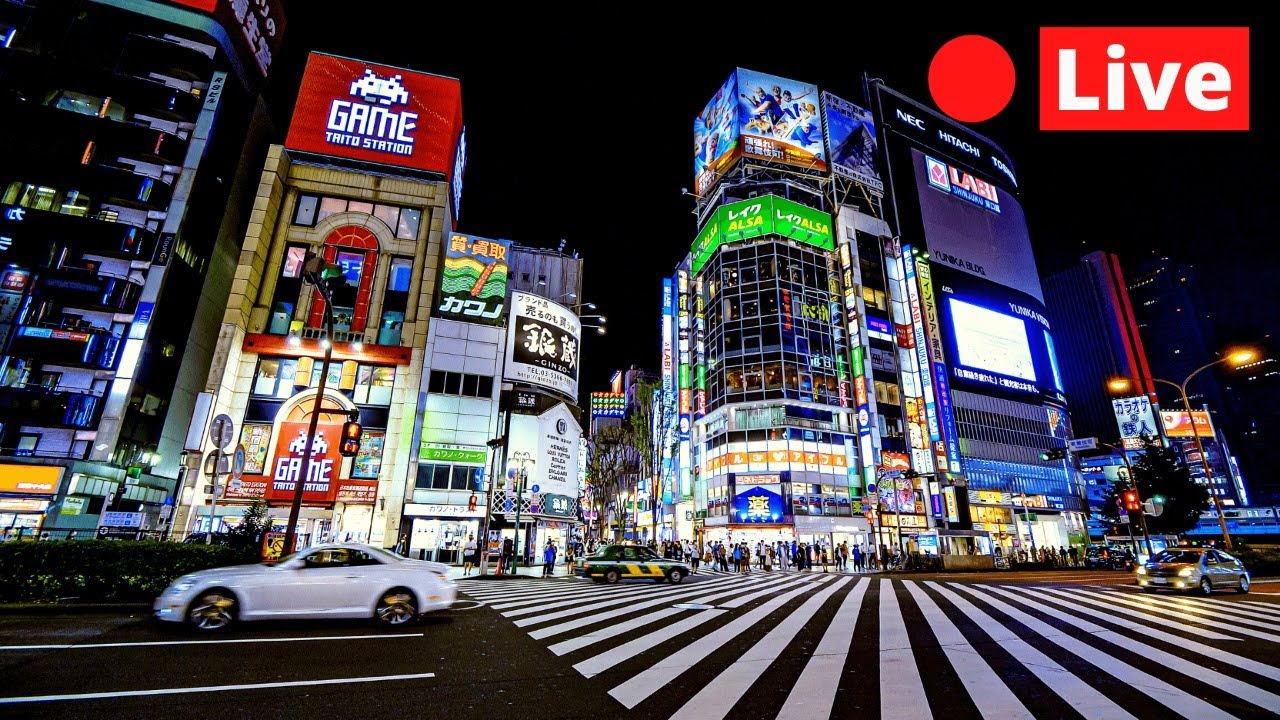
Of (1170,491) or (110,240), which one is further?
(1170,491)

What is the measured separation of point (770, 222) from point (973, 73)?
51.5m

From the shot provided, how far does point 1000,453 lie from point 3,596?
6847 centimetres

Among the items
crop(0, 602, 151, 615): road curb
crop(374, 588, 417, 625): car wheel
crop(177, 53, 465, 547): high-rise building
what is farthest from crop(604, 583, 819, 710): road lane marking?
crop(177, 53, 465, 547): high-rise building

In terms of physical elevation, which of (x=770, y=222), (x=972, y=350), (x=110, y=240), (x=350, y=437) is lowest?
(x=350, y=437)

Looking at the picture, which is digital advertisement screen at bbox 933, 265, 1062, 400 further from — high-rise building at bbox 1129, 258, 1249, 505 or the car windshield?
high-rise building at bbox 1129, 258, 1249, 505

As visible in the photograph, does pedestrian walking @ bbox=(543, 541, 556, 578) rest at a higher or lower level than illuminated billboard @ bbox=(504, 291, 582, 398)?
lower

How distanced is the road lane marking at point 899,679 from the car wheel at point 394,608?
24.5 ft

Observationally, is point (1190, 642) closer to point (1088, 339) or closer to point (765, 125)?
point (765, 125)

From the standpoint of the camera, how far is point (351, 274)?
30.8 metres

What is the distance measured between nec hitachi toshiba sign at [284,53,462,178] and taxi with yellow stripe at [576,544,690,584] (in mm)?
27033

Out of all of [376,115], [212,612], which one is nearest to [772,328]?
[376,115]

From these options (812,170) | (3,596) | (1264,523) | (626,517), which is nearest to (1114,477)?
(1264,523)

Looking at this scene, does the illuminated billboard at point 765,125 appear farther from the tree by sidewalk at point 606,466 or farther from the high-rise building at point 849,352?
the tree by sidewalk at point 606,466

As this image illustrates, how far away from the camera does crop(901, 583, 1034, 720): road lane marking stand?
4.09m
